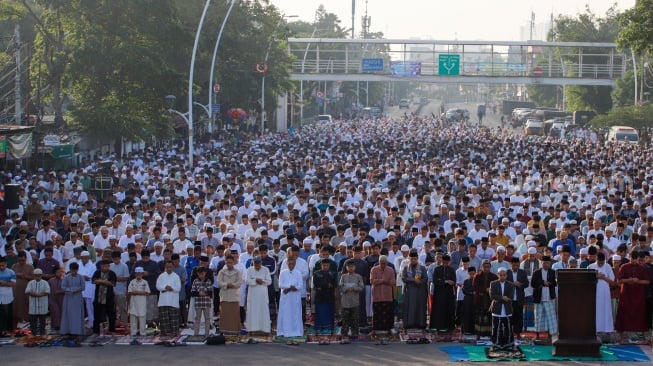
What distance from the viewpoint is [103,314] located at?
16.6 meters

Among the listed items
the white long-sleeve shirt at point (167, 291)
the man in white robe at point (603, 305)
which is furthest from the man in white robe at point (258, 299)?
the man in white robe at point (603, 305)

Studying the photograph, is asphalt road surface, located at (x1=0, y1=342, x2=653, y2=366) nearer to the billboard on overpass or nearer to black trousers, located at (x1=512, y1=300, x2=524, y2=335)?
black trousers, located at (x1=512, y1=300, x2=524, y2=335)

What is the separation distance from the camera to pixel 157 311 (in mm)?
16547

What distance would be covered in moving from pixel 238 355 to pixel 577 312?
172 inches

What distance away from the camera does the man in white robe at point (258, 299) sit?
16.2 metres

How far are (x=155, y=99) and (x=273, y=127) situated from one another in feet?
110

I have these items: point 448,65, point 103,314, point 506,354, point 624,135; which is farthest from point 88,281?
point 448,65

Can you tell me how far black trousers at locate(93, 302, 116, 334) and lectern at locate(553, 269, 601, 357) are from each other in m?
6.27

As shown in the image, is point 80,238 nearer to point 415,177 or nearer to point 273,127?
point 415,177

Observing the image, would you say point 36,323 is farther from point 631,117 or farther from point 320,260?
point 631,117

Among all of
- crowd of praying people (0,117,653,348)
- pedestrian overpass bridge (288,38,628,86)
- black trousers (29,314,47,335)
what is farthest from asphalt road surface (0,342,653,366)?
pedestrian overpass bridge (288,38,628,86)

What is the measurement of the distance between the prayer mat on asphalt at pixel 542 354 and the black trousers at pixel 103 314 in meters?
4.77

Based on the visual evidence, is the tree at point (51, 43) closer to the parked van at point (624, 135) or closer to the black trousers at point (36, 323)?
the black trousers at point (36, 323)

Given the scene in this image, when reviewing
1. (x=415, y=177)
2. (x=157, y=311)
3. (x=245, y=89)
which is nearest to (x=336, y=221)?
(x=157, y=311)
